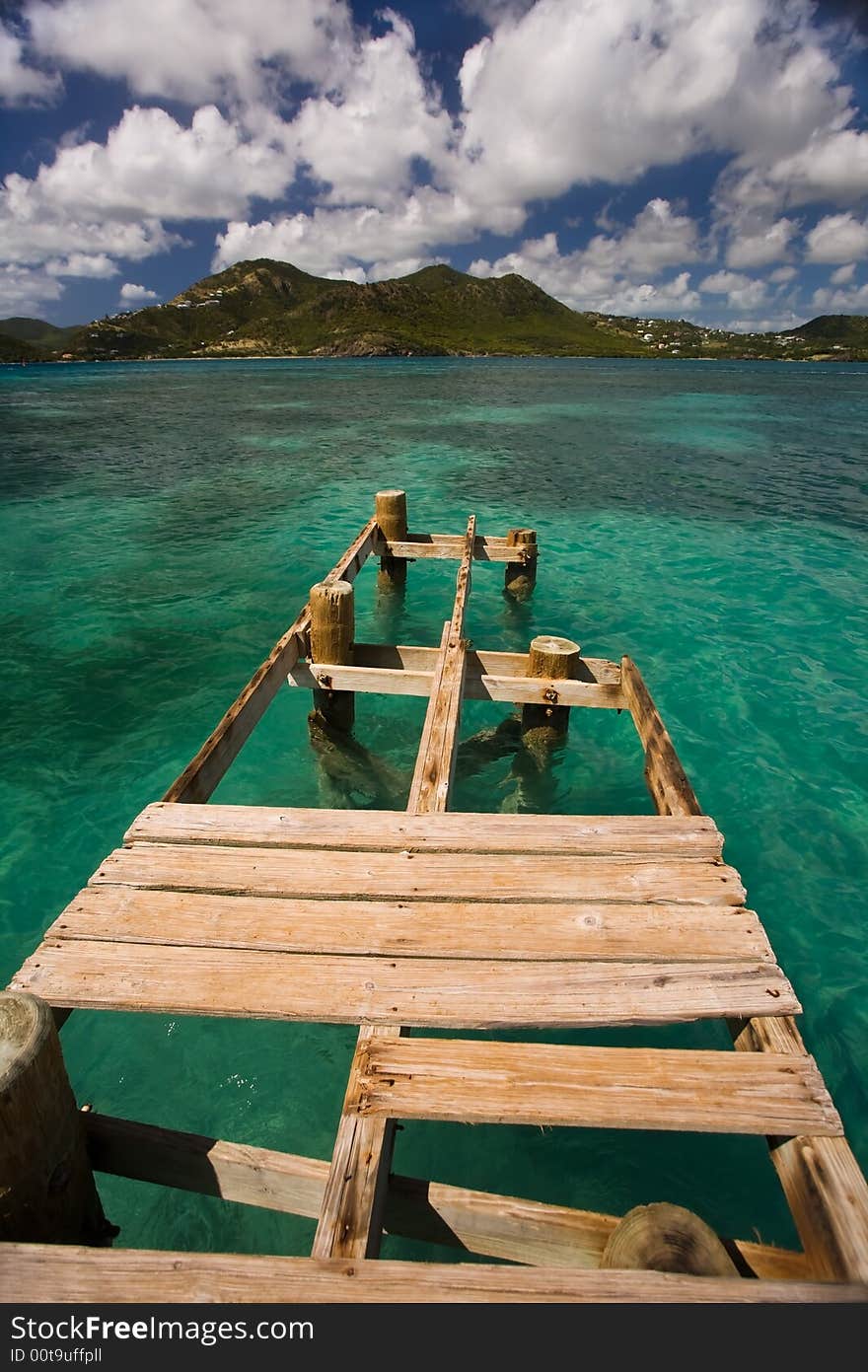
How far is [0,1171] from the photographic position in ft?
7.75

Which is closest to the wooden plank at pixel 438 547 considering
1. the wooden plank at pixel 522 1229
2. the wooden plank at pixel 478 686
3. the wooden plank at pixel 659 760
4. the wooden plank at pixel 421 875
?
the wooden plank at pixel 478 686

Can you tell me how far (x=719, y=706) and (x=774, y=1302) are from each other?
9.42m

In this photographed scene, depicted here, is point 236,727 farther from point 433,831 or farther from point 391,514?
point 391,514

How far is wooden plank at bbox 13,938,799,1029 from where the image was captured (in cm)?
314

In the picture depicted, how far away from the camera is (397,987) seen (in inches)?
127

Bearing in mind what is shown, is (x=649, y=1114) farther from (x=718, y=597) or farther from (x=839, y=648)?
(x=718, y=597)

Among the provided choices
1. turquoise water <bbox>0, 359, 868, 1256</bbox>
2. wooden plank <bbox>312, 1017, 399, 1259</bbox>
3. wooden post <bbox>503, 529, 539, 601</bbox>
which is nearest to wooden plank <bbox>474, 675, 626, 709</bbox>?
turquoise water <bbox>0, 359, 868, 1256</bbox>

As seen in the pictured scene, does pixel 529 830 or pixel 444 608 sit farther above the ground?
pixel 529 830

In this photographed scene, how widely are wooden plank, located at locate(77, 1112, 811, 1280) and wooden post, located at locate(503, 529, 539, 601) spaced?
12098 millimetres

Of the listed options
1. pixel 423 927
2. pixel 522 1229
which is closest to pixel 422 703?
pixel 423 927

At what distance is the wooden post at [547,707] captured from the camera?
7289 millimetres

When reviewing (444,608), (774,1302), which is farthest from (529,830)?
(444,608)

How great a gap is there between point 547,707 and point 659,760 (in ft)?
Result: 9.14
